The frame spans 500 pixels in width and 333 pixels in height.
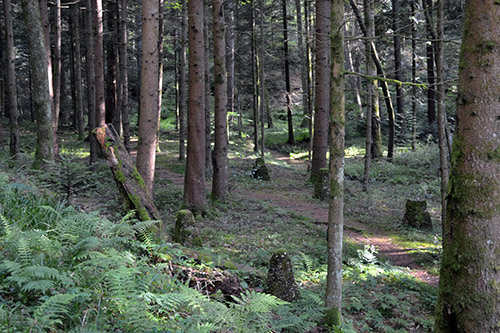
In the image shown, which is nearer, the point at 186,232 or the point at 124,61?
the point at 186,232

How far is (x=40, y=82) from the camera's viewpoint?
10914 mm

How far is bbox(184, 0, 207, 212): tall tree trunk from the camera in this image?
34.9 ft

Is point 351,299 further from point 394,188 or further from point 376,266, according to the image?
point 394,188

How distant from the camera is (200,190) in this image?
10789mm

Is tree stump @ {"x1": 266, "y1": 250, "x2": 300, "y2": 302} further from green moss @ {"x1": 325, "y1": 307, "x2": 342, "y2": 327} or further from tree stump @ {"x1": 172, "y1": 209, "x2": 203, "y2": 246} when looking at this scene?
tree stump @ {"x1": 172, "y1": 209, "x2": 203, "y2": 246}

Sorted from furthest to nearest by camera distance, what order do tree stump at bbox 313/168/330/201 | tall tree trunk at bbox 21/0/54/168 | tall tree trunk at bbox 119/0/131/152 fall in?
tall tree trunk at bbox 119/0/131/152, tree stump at bbox 313/168/330/201, tall tree trunk at bbox 21/0/54/168

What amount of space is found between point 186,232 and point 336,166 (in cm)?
385

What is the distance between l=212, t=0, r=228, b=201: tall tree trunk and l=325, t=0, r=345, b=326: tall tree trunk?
7.37 metres

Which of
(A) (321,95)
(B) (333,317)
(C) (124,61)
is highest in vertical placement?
(C) (124,61)

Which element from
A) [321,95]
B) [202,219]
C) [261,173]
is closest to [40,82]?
[202,219]

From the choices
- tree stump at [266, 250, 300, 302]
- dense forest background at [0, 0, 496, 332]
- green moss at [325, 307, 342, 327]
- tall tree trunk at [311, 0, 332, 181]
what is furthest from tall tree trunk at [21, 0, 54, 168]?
tall tree trunk at [311, 0, 332, 181]

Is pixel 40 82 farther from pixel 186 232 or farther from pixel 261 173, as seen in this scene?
pixel 261 173

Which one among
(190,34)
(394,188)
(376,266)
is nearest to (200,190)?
(190,34)

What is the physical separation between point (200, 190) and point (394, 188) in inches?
415
